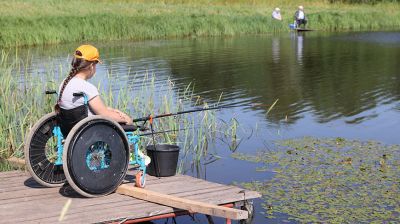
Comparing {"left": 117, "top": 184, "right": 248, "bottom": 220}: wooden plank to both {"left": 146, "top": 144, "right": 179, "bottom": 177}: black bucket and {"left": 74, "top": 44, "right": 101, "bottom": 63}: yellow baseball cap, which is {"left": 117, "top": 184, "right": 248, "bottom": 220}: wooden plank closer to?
{"left": 146, "top": 144, "right": 179, "bottom": 177}: black bucket

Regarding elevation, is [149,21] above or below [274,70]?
above

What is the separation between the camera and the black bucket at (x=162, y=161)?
6.78 meters

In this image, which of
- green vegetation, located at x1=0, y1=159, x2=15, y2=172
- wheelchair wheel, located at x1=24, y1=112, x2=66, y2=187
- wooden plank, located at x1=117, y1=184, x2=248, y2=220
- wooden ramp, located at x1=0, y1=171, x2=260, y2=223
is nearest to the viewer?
wooden ramp, located at x1=0, y1=171, x2=260, y2=223

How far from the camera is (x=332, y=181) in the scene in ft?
27.7

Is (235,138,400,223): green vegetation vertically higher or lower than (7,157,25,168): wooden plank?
lower

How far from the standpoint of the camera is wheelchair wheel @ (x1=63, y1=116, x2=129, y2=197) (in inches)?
226

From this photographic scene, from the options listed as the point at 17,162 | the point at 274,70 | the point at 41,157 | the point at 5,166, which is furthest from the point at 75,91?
the point at 274,70

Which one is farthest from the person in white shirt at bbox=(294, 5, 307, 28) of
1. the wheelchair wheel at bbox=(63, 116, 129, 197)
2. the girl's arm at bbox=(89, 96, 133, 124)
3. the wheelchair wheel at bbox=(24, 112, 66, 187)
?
the wheelchair wheel at bbox=(63, 116, 129, 197)

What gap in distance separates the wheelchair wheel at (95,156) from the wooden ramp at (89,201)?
14 centimetres

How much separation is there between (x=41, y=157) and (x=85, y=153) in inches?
33.7

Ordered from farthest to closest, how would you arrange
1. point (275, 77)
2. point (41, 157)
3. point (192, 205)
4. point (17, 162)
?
point (275, 77) < point (17, 162) < point (41, 157) < point (192, 205)

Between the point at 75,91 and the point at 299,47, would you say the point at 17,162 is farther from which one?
the point at 299,47

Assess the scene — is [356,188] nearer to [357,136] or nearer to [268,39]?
[357,136]

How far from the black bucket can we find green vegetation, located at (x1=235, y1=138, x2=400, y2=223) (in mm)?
1254
